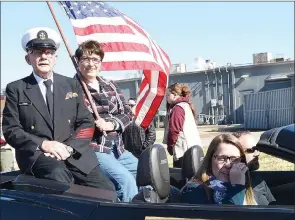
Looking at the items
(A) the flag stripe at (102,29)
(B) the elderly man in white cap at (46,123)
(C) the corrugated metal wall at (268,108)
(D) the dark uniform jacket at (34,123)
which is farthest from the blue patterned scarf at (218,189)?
(C) the corrugated metal wall at (268,108)

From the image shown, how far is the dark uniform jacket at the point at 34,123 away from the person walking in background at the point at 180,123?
7.90ft

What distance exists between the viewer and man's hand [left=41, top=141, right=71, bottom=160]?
322 centimetres

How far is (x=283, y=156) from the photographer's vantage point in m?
2.63

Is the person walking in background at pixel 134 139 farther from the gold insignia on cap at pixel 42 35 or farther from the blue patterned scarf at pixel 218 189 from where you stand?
the blue patterned scarf at pixel 218 189

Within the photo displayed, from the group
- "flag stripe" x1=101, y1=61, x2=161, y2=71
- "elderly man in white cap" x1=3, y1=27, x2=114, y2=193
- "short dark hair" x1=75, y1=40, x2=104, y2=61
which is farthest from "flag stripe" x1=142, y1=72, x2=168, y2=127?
"elderly man in white cap" x1=3, y1=27, x2=114, y2=193

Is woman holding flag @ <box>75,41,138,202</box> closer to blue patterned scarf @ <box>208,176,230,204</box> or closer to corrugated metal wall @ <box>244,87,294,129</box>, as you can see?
blue patterned scarf @ <box>208,176,230,204</box>

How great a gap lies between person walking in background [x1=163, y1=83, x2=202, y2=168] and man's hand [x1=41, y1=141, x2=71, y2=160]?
262cm

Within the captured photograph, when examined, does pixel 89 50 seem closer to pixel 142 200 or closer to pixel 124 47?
pixel 124 47

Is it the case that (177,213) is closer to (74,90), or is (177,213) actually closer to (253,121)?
(74,90)

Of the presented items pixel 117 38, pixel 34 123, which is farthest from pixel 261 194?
pixel 117 38

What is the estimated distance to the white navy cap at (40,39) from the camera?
3.37 m

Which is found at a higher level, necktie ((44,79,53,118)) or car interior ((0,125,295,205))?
necktie ((44,79,53,118))

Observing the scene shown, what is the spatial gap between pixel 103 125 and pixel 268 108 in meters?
20.2

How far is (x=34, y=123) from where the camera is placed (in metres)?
3.33
